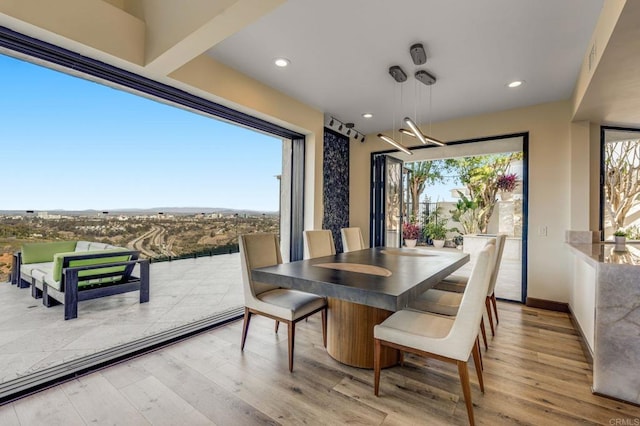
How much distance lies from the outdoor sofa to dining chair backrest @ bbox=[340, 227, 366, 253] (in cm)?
251

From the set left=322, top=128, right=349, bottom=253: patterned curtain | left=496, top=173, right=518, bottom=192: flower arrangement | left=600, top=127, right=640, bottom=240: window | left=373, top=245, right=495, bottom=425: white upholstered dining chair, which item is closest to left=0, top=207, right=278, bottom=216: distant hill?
left=322, top=128, right=349, bottom=253: patterned curtain

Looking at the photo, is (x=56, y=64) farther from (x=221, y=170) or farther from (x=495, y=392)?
(x=495, y=392)

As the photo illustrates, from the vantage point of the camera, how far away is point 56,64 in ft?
6.65

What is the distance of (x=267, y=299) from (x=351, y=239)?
1679 millimetres

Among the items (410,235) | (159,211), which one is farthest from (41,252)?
(410,235)

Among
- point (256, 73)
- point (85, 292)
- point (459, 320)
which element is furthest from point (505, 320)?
point (85, 292)

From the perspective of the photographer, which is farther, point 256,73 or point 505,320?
point 505,320

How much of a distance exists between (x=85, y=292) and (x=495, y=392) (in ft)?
13.0

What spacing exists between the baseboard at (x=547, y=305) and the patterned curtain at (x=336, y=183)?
2.70 meters

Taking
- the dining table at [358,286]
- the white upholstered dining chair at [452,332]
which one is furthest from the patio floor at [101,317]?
the white upholstered dining chair at [452,332]

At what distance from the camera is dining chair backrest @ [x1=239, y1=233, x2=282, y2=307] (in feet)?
8.03

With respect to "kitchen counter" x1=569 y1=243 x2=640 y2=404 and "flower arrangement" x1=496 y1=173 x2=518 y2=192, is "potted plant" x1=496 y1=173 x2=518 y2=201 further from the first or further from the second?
"kitchen counter" x1=569 y1=243 x2=640 y2=404

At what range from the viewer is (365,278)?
1853 millimetres

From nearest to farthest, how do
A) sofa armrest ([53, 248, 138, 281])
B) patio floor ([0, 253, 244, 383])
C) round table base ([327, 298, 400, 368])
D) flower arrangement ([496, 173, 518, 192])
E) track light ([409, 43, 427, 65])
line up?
round table base ([327, 298, 400, 368]) < patio floor ([0, 253, 244, 383]) < track light ([409, 43, 427, 65]) < sofa armrest ([53, 248, 138, 281]) < flower arrangement ([496, 173, 518, 192])
